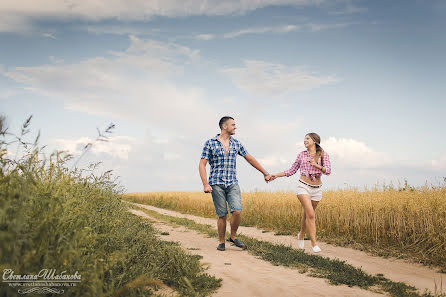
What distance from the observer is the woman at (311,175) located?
7.34 meters

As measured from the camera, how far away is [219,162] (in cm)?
766

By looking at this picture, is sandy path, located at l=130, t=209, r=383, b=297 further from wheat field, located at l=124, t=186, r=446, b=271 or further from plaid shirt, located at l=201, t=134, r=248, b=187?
wheat field, located at l=124, t=186, r=446, b=271

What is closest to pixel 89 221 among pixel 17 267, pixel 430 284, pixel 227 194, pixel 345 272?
pixel 17 267

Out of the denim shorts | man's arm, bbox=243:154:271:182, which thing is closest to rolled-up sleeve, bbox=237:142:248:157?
man's arm, bbox=243:154:271:182

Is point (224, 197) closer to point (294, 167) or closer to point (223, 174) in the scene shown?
point (223, 174)

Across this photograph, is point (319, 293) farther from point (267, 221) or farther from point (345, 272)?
point (267, 221)

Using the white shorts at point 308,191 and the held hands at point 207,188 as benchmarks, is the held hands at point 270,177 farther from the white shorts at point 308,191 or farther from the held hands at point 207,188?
the held hands at point 207,188

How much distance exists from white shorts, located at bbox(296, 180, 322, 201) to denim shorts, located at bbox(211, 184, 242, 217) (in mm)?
1445

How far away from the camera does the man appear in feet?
24.9

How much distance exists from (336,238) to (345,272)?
15.0ft

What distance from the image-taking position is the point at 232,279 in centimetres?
507

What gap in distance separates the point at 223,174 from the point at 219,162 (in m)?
0.31

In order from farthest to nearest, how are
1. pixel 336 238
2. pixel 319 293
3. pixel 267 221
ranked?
1. pixel 267 221
2. pixel 336 238
3. pixel 319 293

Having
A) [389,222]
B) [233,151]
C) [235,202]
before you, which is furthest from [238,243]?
[389,222]
